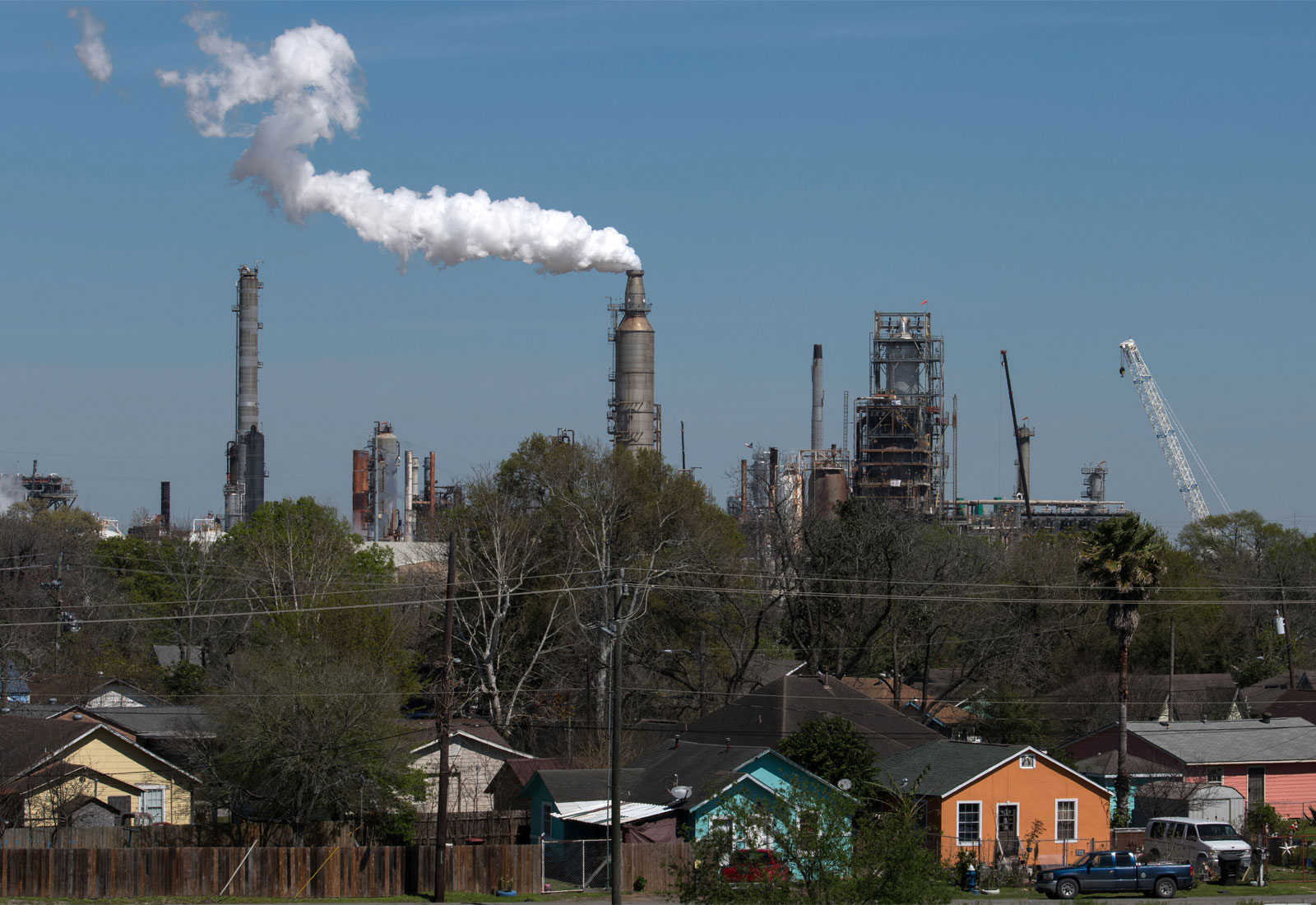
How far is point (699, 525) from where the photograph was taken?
65500 mm

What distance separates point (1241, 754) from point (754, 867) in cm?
3027

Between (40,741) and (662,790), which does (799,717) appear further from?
(40,741)

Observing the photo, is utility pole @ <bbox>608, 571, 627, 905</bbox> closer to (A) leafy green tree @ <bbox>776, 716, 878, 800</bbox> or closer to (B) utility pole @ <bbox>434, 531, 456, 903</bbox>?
(B) utility pole @ <bbox>434, 531, 456, 903</bbox>

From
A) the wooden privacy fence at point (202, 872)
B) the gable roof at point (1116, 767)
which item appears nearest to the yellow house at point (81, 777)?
the wooden privacy fence at point (202, 872)

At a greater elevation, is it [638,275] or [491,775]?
[638,275]

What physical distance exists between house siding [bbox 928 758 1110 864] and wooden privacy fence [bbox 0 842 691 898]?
746 centimetres

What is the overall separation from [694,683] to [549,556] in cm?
912

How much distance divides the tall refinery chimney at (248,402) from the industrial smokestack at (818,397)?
179ft

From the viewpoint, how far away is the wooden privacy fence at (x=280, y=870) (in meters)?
34.8

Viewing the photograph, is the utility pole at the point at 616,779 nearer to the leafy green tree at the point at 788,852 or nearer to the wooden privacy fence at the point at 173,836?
the leafy green tree at the point at 788,852

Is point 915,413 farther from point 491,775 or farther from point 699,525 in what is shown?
point 491,775

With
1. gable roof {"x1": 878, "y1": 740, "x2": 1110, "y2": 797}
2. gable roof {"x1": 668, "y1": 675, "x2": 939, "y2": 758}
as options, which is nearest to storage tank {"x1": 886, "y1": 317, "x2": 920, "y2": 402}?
gable roof {"x1": 668, "y1": 675, "x2": 939, "y2": 758}

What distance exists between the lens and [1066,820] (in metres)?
39.8

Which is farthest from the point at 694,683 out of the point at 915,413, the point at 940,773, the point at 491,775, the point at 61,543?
the point at 915,413
